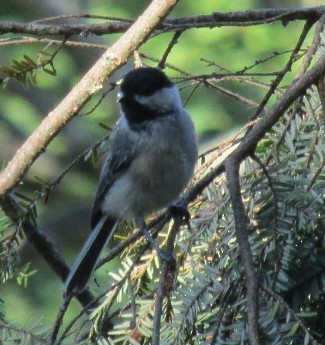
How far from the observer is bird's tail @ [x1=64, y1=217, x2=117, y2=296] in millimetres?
1991

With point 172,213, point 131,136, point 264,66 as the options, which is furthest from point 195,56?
point 172,213

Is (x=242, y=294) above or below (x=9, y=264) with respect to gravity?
below

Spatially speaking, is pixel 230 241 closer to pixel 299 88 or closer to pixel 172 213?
pixel 172 213

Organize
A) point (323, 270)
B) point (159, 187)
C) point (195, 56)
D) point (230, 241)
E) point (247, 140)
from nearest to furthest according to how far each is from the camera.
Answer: point (247, 140)
point (323, 270)
point (230, 241)
point (159, 187)
point (195, 56)

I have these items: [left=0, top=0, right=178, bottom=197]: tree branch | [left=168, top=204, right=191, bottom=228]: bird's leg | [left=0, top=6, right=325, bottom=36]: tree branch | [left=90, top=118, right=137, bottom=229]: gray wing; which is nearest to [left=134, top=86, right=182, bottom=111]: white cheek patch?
[left=90, top=118, right=137, bottom=229]: gray wing

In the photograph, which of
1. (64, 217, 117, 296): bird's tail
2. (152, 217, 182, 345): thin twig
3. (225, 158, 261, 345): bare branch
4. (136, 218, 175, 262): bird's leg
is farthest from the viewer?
(64, 217, 117, 296): bird's tail

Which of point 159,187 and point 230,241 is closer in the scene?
point 230,241

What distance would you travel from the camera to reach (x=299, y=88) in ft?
4.58

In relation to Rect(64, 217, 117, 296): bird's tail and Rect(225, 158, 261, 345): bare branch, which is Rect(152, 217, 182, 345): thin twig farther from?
Rect(64, 217, 117, 296): bird's tail

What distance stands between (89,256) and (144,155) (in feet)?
1.06

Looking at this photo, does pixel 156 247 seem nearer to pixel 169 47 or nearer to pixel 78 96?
pixel 78 96

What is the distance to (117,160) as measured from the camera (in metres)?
2.46

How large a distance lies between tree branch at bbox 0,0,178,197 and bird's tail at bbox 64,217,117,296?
1.29 feet

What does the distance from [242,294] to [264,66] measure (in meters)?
5.19
